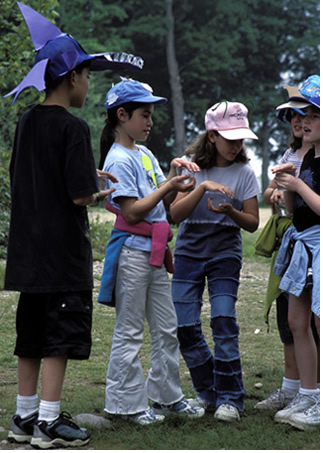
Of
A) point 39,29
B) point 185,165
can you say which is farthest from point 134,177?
point 39,29

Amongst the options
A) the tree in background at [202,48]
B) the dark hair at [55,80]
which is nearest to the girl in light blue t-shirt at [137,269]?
the dark hair at [55,80]

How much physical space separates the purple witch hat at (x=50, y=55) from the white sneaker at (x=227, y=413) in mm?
1908

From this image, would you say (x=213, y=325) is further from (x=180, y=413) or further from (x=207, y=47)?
(x=207, y=47)

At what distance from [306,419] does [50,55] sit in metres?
2.22

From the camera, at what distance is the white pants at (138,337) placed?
408cm

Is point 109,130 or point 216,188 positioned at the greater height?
point 109,130

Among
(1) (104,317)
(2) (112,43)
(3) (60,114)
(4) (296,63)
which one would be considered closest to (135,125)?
(3) (60,114)

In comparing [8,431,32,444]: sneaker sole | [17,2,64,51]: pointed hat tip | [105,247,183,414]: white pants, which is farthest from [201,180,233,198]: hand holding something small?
[8,431,32,444]: sneaker sole

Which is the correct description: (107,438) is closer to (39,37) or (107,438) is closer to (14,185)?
(14,185)

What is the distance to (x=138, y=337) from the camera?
4.14 metres

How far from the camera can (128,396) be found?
407 cm

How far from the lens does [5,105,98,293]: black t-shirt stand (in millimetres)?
3707

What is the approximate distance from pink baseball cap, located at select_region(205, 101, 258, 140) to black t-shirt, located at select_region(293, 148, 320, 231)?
1.17 ft

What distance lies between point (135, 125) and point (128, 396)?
4.66 feet
